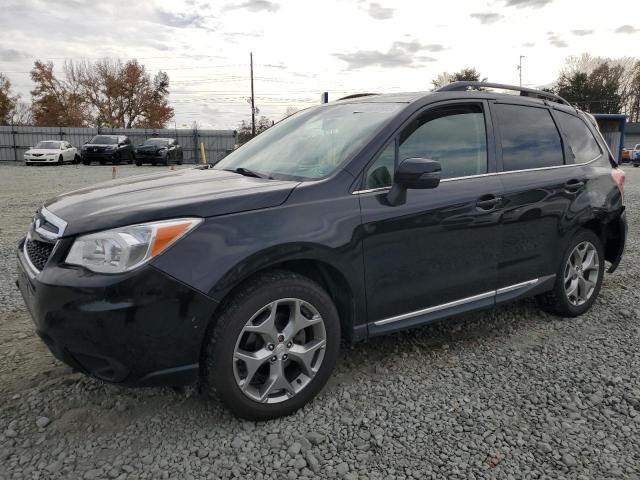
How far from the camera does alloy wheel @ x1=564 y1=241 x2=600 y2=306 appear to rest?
13.6 ft

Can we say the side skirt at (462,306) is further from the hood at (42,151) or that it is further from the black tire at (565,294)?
the hood at (42,151)

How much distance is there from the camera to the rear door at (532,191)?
3.60 metres

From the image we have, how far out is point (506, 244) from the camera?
3555 mm

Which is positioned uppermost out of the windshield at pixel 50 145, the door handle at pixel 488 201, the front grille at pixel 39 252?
the windshield at pixel 50 145

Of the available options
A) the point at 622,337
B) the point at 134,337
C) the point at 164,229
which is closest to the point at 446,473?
the point at 134,337

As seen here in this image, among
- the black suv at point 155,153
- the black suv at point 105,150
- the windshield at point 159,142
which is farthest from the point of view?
the black suv at point 105,150

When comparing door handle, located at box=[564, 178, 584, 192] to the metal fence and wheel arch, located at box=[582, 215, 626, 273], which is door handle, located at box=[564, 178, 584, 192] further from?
the metal fence

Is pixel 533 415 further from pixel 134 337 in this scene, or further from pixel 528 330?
pixel 134 337

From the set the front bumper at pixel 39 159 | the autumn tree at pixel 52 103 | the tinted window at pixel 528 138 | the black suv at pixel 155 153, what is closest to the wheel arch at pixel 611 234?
the tinted window at pixel 528 138

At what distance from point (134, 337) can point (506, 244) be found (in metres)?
2.45

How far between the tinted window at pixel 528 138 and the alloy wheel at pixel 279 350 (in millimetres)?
1864

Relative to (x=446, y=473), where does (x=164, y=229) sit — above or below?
above

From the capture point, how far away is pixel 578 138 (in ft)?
14.1

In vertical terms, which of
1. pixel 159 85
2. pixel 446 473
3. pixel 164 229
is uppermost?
pixel 159 85
